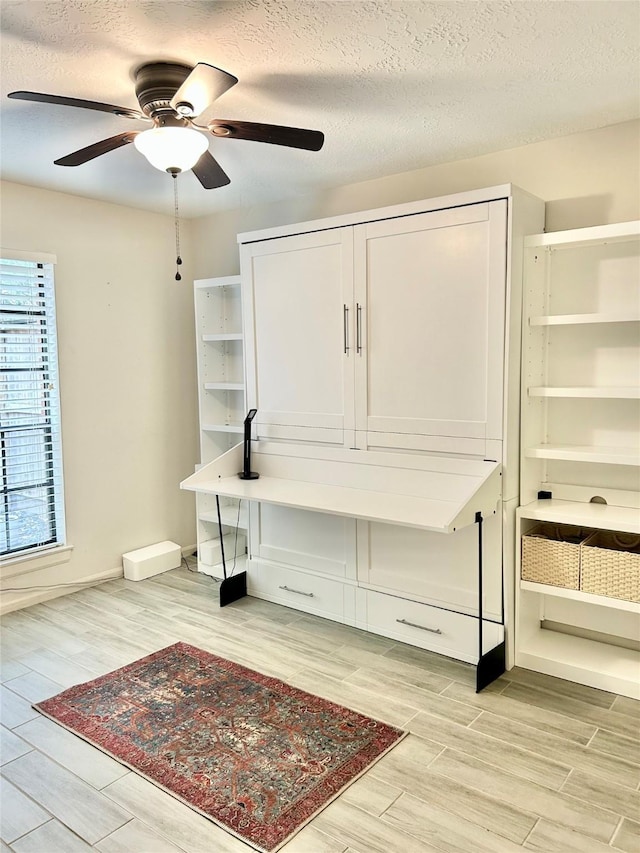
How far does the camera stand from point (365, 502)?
2.99m

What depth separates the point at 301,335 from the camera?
3.53m

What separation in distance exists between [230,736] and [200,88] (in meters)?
2.31

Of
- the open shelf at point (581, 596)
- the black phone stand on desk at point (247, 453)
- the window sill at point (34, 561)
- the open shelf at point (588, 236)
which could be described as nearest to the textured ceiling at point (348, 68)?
the open shelf at point (588, 236)

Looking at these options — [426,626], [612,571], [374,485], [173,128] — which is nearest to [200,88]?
[173,128]

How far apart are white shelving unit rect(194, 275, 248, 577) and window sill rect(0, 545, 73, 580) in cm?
87

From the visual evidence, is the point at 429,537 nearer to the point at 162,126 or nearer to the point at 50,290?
the point at 162,126

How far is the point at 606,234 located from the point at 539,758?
81.9 inches

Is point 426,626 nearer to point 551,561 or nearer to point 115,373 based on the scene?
point 551,561

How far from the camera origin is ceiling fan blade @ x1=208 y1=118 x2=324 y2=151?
2133 mm

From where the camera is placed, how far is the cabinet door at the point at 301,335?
3355 mm

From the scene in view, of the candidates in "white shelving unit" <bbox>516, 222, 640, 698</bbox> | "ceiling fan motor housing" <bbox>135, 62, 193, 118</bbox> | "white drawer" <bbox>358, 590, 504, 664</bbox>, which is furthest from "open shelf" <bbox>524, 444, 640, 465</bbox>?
"ceiling fan motor housing" <bbox>135, 62, 193, 118</bbox>

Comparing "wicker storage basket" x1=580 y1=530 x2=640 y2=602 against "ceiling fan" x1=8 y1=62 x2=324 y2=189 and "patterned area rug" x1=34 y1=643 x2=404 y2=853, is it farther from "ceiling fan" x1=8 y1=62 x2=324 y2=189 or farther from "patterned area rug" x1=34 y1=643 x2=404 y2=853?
"ceiling fan" x1=8 y1=62 x2=324 y2=189

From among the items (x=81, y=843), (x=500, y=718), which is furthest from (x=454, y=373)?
(x=81, y=843)

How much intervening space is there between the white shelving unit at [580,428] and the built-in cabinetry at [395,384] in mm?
131
